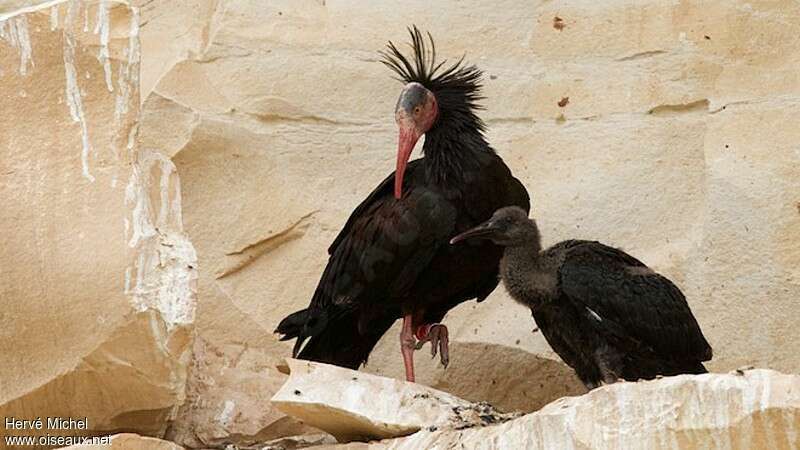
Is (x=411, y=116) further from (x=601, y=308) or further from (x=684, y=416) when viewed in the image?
(x=684, y=416)

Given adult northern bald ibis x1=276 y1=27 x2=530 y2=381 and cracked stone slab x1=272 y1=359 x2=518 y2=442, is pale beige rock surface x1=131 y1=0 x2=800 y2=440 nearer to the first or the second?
adult northern bald ibis x1=276 y1=27 x2=530 y2=381

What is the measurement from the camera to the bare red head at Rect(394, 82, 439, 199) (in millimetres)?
8023

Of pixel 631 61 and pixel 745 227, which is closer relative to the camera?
pixel 745 227

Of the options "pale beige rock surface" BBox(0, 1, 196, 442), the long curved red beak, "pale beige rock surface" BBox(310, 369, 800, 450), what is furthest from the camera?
the long curved red beak

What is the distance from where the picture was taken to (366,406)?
21.0ft

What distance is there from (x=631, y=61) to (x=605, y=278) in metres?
2.32

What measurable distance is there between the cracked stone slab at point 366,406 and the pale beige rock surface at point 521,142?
1.63 meters

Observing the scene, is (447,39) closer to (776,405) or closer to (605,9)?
(605,9)

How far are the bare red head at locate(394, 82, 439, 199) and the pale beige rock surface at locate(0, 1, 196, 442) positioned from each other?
1.36 meters

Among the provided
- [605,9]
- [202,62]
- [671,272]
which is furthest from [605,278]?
[202,62]

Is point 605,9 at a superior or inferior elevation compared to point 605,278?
superior

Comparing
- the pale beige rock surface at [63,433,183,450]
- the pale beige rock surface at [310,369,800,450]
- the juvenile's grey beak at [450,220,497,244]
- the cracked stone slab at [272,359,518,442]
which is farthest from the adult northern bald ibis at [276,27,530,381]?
the pale beige rock surface at [310,369,800,450]

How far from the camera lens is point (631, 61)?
9273 mm

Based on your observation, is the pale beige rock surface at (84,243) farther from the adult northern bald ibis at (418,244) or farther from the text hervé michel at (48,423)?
the adult northern bald ibis at (418,244)
